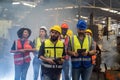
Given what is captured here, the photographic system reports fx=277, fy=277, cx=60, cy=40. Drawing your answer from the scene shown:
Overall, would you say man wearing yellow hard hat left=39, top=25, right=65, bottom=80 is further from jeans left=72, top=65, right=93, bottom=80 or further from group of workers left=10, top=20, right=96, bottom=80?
jeans left=72, top=65, right=93, bottom=80

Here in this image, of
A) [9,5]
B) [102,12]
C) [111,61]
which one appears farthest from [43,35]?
[102,12]

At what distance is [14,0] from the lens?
18.6 metres

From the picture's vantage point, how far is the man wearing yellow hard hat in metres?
5.59

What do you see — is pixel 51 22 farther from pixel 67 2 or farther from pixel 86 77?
pixel 86 77

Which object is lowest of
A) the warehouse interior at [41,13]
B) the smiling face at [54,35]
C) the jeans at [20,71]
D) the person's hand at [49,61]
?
the jeans at [20,71]

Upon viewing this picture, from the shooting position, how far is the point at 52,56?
5.68 meters

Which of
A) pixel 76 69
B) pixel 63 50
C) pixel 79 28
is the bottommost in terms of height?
pixel 76 69

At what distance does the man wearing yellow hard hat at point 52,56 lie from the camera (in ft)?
18.3

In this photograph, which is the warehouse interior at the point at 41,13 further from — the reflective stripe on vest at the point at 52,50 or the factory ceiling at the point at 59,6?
the reflective stripe on vest at the point at 52,50

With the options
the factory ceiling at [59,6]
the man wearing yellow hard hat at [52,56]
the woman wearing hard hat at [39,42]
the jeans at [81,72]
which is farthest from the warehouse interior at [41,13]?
the man wearing yellow hard hat at [52,56]

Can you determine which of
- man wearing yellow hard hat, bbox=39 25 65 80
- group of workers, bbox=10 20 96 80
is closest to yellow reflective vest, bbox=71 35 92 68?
group of workers, bbox=10 20 96 80

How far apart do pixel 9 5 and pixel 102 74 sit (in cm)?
1091

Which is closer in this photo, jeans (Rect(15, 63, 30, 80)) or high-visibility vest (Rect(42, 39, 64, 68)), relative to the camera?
high-visibility vest (Rect(42, 39, 64, 68))

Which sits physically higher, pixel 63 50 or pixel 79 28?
pixel 79 28
